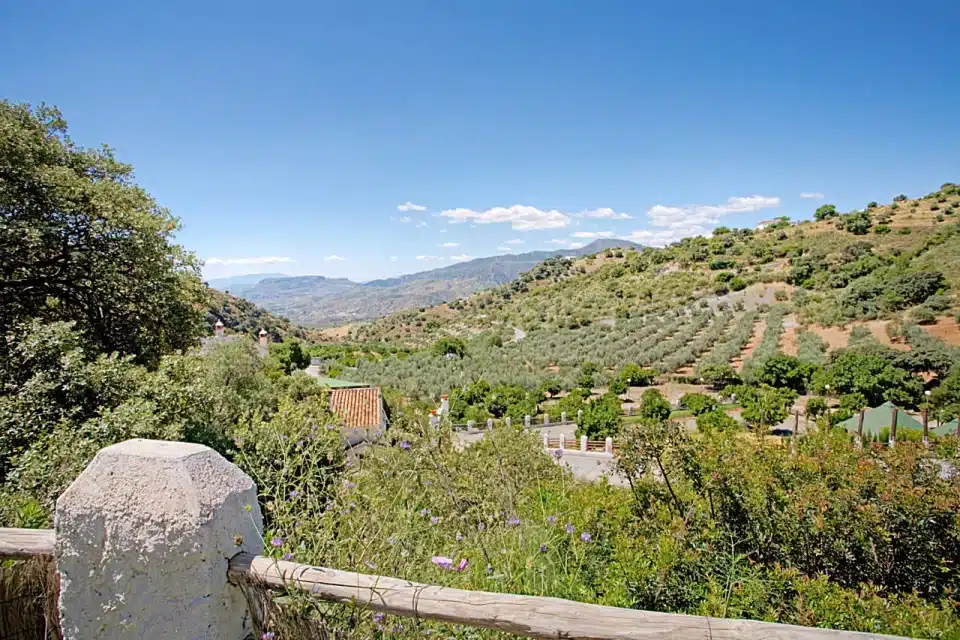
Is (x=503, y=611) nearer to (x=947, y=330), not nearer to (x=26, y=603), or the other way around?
(x=26, y=603)

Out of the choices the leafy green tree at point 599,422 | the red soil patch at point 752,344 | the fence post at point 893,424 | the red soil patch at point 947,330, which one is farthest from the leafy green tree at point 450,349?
the red soil patch at point 947,330

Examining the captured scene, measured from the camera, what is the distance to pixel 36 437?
5.29 metres

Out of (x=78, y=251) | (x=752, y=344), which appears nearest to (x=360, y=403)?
(x=78, y=251)

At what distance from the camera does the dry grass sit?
6.48 feet

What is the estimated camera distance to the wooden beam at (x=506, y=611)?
133 cm

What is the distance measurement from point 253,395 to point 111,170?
642 cm

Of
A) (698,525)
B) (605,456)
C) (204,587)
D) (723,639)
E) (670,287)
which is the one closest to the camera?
(723,639)

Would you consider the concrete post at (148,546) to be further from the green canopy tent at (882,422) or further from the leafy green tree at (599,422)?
the green canopy tent at (882,422)

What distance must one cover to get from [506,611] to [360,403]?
691 inches

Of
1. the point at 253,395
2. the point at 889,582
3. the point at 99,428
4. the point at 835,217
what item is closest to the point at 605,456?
the point at 253,395

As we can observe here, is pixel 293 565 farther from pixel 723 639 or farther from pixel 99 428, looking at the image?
pixel 99 428

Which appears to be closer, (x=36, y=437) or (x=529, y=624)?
(x=529, y=624)

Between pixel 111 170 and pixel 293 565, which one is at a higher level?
pixel 111 170

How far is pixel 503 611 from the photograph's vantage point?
141 centimetres
